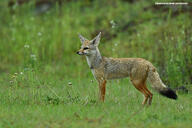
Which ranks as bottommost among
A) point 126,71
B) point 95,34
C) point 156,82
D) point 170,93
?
point 170,93

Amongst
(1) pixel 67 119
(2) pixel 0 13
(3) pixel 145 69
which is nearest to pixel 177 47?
(3) pixel 145 69

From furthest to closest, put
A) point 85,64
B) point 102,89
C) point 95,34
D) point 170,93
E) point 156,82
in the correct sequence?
point 95,34 < point 85,64 < point 102,89 < point 156,82 < point 170,93

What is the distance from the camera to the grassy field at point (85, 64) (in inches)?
308

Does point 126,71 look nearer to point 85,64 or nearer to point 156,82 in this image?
point 156,82

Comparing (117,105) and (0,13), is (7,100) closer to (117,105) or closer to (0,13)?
(117,105)

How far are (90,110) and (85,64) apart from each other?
6.81m

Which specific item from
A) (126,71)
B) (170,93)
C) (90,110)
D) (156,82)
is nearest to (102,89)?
(126,71)

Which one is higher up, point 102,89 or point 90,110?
point 102,89

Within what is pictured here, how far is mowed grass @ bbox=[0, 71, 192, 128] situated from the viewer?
7.39 meters

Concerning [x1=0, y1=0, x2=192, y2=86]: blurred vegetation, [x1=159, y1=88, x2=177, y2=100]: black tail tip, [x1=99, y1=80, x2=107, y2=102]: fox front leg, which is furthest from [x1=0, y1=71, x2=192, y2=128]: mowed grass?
[x1=0, y1=0, x2=192, y2=86]: blurred vegetation

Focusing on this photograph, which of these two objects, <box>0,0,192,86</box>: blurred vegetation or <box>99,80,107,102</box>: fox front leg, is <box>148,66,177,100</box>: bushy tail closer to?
<box>99,80,107,102</box>: fox front leg

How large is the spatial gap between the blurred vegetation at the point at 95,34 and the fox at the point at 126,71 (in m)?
1.76

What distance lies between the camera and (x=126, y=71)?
981 cm

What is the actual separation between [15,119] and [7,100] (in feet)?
6.63
